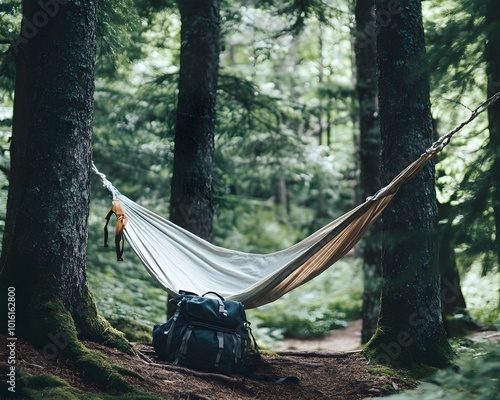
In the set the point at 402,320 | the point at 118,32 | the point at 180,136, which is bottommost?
the point at 402,320

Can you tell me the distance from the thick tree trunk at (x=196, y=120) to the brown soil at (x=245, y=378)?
1.39 meters

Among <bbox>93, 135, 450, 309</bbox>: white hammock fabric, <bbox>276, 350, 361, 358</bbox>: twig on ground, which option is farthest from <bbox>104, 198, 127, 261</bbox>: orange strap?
<bbox>276, 350, 361, 358</bbox>: twig on ground

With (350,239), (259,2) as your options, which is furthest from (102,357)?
(259,2)

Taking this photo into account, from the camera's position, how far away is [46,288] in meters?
3.12

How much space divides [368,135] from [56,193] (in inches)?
154

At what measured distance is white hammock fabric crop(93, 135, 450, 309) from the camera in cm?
353

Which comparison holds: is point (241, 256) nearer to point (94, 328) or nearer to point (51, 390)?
point (94, 328)

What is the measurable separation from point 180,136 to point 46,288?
220cm

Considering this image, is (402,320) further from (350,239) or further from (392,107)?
(392,107)

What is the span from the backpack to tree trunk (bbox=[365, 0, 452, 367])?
104 centimetres
